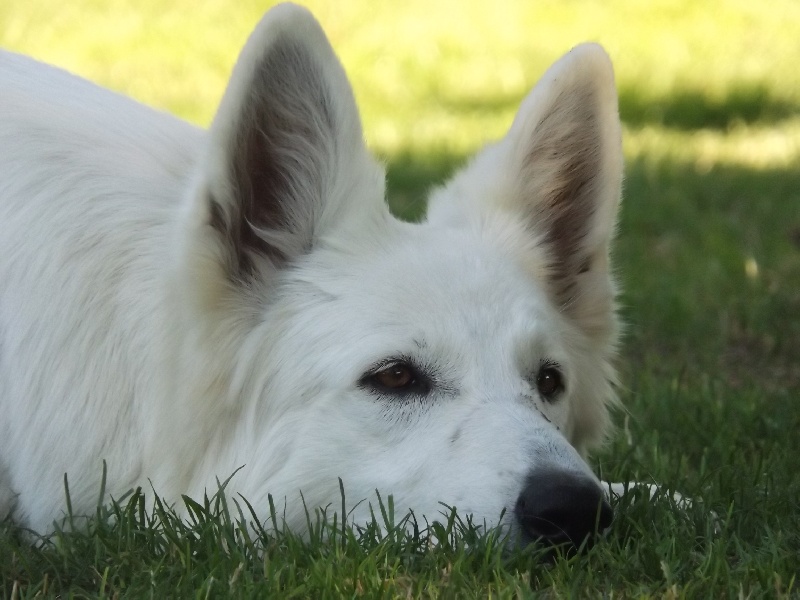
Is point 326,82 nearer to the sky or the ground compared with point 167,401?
nearer to the sky

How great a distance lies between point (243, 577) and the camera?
2.78m

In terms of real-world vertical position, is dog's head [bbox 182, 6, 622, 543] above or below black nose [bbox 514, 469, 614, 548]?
above

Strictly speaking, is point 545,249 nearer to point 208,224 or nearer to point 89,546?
point 208,224

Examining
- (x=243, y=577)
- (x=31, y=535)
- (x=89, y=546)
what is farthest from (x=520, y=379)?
(x=31, y=535)

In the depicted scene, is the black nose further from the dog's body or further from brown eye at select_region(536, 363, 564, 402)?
brown eye at select_region(536, 363, 564, 402)

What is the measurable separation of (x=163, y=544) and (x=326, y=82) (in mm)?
1341

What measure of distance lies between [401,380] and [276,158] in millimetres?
Answer: 783

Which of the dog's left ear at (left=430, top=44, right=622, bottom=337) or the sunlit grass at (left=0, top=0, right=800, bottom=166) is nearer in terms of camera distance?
the dog's left ear at (left=430, top=44, right=622, bottom=337)

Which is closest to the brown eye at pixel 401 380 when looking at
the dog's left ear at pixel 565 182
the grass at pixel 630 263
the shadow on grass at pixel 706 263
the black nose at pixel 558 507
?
the grass at pixel 630 263

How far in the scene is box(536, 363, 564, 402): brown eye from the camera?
3.44 meters

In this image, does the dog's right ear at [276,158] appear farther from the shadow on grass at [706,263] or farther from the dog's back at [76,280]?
the shadow on grass at [706,263]

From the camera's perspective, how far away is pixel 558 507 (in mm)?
2859

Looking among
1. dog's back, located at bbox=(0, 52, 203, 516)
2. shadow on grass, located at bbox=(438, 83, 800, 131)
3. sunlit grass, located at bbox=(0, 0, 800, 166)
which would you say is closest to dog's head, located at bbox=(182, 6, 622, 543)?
dog's back, located at bbox=(0, 52, 203, 516)

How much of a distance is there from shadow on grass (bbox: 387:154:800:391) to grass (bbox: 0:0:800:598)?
0.8 inches
